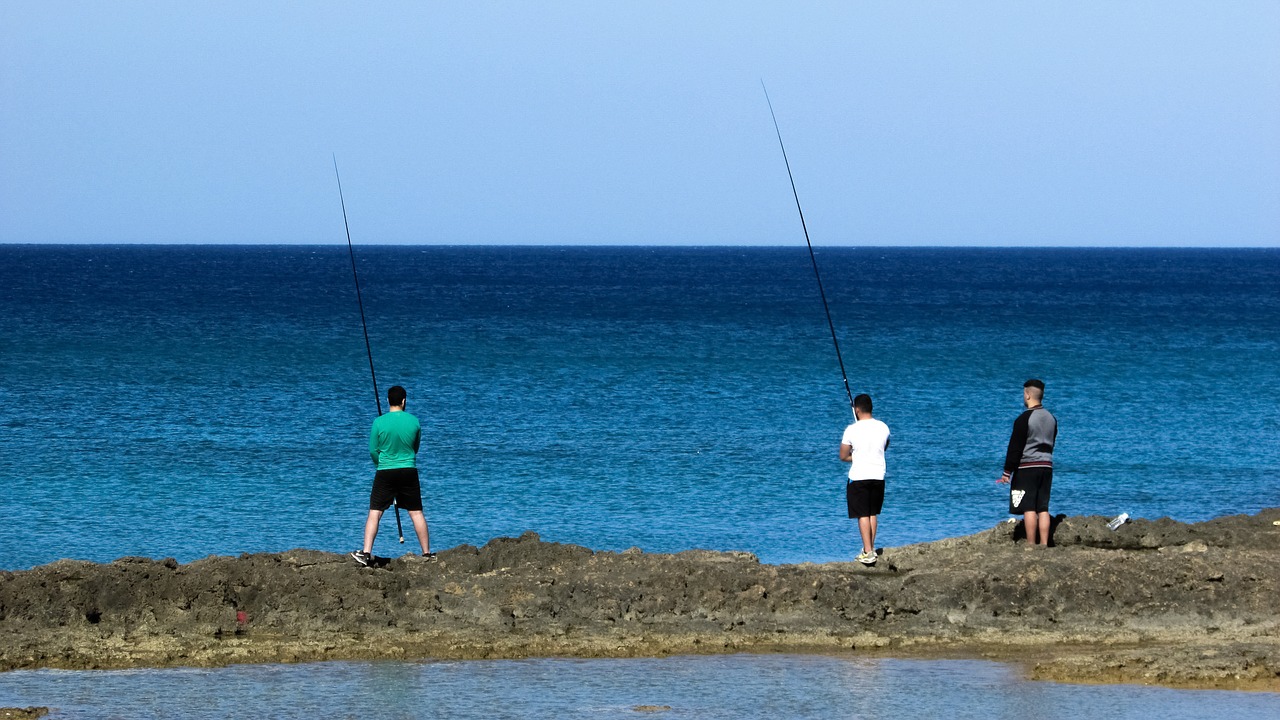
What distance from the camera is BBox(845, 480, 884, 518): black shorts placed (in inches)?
426

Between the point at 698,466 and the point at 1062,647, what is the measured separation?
12174 millimetres

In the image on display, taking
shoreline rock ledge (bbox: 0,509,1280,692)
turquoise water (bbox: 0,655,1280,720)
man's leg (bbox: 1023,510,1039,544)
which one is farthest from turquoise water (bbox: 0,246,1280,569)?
turquoise water (bbox: 0,655,1280,720)

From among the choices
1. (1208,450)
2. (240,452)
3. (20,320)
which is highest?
(20,320)

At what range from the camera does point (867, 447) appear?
10734 mm

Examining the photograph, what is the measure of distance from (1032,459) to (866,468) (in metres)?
1.25

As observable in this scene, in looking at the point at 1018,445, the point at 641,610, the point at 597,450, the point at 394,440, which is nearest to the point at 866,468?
the point at 1018,445

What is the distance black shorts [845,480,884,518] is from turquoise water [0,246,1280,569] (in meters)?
4.36

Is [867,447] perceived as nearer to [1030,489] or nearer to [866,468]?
[866,468]

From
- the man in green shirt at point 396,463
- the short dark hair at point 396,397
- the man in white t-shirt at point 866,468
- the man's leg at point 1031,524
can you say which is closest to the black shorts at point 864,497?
the man in white t-shirt at point 866,468

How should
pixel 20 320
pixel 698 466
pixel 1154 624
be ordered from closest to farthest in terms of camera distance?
pixel 1154 624 → pixel 698 466 → pixel 20 320

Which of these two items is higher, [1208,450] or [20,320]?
[20,320]

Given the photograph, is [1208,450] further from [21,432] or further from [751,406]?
[21,432]

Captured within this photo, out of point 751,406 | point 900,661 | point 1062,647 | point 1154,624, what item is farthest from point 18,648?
point 751,406

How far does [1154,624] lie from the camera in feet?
31.9
